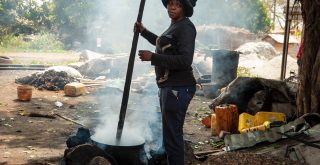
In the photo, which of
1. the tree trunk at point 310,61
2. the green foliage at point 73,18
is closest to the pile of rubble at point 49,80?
the tree trunk at point 310,61

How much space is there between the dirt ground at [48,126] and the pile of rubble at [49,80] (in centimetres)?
48

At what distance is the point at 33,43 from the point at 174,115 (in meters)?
23.7

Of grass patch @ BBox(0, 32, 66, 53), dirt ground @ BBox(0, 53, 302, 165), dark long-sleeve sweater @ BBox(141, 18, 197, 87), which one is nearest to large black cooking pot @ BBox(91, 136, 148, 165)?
dark long-sleeve sweater @ BBox(141, 18, 197, 87)

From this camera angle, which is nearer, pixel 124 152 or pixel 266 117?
pixel 124 152

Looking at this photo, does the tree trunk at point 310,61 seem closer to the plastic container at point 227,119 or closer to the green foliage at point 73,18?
the plastic container at point 227,119

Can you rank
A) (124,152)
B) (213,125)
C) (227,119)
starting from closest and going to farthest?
(124,152) → (227,119) → (213,125)

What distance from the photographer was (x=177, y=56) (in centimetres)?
361

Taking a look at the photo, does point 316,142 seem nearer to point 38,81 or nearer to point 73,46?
point 38,81

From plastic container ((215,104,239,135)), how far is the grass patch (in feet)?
61.6

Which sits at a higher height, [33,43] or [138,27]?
[33,43]

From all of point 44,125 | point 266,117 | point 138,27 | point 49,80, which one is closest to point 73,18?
point 49,80

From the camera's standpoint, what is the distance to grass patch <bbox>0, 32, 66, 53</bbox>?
24.0 m

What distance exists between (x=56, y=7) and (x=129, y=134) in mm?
25262

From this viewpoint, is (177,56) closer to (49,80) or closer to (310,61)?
(310,61)
